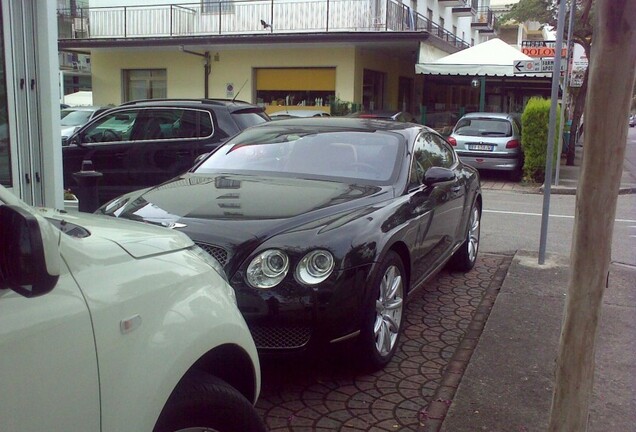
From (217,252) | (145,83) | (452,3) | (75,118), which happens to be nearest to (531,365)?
(217,252)

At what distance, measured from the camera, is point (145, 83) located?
2583 cm

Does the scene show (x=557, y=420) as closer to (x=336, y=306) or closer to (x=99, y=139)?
(x=336, y=306)

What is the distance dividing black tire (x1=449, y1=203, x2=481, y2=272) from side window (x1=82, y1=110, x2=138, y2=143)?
4.92m

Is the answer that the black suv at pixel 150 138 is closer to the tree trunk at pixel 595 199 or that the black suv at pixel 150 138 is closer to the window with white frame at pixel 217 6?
the tree trunk at pixel 595 199

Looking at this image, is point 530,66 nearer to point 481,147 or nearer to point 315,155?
point 481,147

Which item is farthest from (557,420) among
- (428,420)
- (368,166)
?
(368,166)

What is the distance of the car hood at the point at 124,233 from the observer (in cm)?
212

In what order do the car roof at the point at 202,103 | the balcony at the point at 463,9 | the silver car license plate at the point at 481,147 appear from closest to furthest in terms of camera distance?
1. the car roof at the point at 202,103
2. the silver car license plate at the point at 481,147
3. the balcony at the point at 463,9

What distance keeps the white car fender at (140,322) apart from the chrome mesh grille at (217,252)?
1483 mm

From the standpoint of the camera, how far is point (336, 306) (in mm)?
3777

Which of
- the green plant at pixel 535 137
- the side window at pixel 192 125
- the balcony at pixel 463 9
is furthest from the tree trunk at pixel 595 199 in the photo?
the balcony at pixel 463 9

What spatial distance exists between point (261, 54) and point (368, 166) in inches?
757

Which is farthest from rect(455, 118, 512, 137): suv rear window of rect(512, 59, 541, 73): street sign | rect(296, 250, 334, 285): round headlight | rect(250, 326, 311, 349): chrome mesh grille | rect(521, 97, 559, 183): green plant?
rect(250, 326, 311, 349): chrome mesh grille

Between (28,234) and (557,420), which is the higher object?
(28,234)
